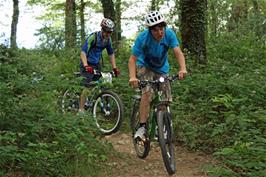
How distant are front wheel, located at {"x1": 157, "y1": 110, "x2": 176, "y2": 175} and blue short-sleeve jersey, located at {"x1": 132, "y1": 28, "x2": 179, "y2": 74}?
0.87 metres

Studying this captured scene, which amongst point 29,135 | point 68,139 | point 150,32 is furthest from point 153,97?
point 29,135

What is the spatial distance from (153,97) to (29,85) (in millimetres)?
2142

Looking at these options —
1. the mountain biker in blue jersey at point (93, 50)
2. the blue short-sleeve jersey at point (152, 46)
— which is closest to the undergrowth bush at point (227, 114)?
the blue short-sleeve jersey at point (152, 46)

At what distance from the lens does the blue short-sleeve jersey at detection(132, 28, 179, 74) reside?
20.8 feet

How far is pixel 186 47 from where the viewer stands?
11.7 metres

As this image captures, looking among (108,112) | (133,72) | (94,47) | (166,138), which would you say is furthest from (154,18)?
(108,112)

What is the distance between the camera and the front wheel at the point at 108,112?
828 centimetres

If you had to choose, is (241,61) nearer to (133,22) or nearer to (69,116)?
(69,116)

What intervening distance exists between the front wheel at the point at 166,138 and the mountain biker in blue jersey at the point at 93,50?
235 centimetres

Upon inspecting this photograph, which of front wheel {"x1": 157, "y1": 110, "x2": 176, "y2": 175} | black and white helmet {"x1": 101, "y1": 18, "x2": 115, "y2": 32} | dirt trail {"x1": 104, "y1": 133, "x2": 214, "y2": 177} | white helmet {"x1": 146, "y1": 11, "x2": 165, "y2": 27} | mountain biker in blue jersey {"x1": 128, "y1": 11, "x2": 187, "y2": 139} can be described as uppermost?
black and white helmet {"x1": 101, "y1": 18, "x2": 115, "y2": 32}

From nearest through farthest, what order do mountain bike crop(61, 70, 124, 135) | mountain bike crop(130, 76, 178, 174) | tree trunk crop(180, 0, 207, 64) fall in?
mountain bike crop(130, 76, 178, 174) → mountain bike crop(61, 70, 124, 135) → tree trunk crop(180, 0, 207, 64)

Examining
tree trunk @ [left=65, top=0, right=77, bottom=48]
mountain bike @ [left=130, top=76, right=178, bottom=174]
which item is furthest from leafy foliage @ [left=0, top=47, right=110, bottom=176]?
tree trunk @ [left=65, top=0, right=77, bottom=48]

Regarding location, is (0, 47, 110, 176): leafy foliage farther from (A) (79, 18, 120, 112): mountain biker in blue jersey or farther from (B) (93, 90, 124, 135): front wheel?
(A) (79, 18, 120, 112): mountain biker in blue jersey

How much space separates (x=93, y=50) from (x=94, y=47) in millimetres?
100
